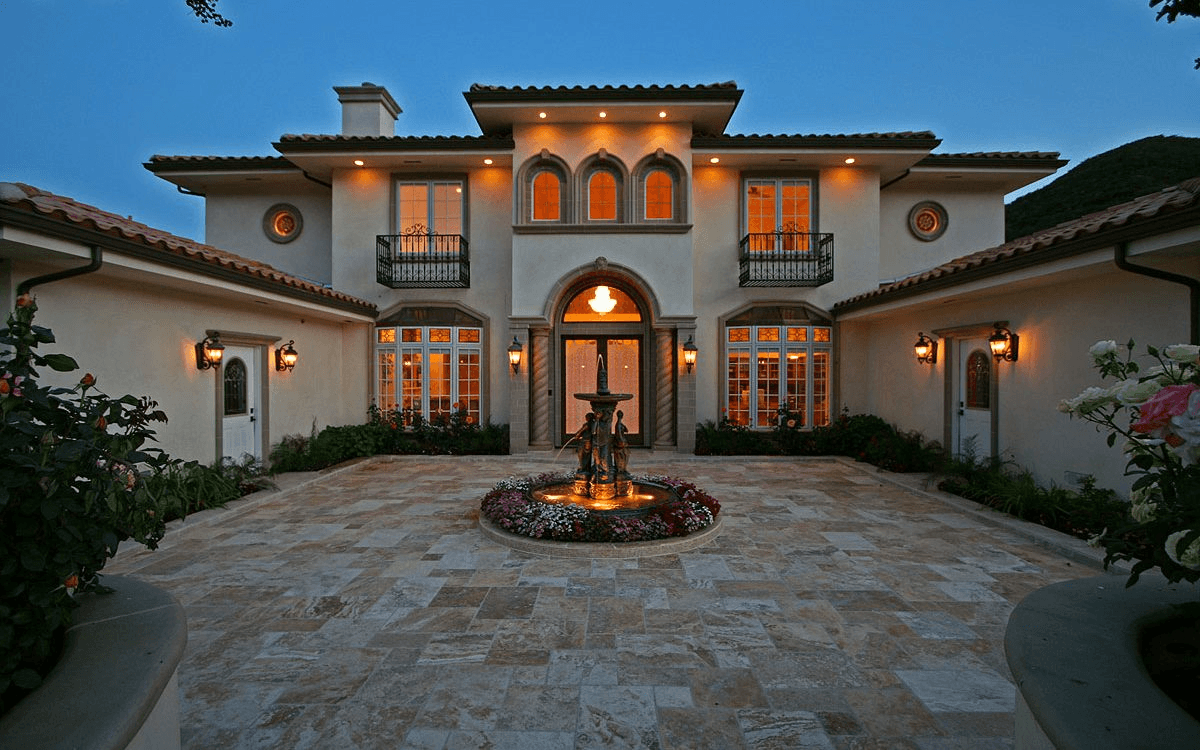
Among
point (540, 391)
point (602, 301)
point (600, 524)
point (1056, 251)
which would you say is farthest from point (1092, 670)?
point (540, 391)

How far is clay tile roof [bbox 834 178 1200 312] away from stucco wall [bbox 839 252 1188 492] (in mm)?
274

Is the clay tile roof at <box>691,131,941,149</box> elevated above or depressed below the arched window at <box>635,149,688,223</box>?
above

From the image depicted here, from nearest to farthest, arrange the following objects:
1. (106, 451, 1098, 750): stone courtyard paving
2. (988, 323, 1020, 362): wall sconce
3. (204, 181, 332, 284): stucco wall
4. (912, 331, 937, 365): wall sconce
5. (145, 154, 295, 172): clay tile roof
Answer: (106, 451, 1098, 750): stone courtyard paving < (988, 323, 1020, 362): wall sconce < (912, 331, 937, 365): wall sconce < (145, 154, 295, 172): clay tile roof < (204, 181, 332, 284): stucco wall

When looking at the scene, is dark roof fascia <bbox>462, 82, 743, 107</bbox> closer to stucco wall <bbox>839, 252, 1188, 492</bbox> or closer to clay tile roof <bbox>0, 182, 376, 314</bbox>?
clay tile roof <bbox>0, 182, 376, 314</bbox>

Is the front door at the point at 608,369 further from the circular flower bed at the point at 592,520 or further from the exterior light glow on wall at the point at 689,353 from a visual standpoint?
the circular flower bed at the point at 592,520

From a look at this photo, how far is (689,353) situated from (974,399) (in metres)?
5.55

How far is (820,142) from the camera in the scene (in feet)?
41.6

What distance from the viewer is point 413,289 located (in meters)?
13.7

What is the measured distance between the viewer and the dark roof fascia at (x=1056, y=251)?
211 inches

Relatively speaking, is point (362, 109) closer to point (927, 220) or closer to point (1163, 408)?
point (927, 220)

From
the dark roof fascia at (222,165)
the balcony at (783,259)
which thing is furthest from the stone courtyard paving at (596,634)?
the dark roof fascia at (222,165)

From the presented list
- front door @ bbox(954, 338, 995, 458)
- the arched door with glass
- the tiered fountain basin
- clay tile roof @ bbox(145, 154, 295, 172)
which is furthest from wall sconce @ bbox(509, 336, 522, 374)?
front door @ bbox(954, 338, 995, 458)

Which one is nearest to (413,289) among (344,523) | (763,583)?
(344,523)

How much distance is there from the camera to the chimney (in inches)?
579
